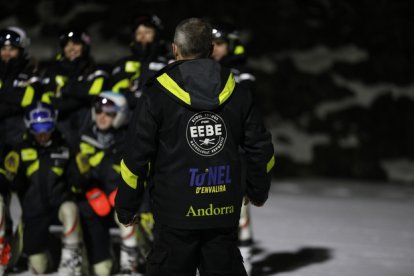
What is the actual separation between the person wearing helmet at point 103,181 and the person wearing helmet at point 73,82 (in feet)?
1.49

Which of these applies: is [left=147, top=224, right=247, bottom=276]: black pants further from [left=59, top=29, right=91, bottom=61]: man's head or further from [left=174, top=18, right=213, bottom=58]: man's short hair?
[left=59, top=29, right=91, bottom=61]: man's head

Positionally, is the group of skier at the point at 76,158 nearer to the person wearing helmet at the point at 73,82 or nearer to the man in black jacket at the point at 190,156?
the person wearing helmet at the point at 73,82

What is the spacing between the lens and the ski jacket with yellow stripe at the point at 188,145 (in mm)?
3666

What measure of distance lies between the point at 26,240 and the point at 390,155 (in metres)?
7.89

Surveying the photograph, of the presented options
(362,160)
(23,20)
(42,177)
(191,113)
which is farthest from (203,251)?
(23,20)

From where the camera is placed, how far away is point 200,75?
12.1 feet

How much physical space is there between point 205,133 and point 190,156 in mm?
139

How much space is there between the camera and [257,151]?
384 centimetres

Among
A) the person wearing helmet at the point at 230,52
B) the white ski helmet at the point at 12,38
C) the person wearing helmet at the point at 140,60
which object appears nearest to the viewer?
the person wearing helmet at the point at 230,52

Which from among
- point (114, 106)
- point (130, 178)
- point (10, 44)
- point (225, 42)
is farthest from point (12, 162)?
point (130, 178)

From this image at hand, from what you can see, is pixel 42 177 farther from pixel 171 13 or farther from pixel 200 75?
A: pixel 171 13

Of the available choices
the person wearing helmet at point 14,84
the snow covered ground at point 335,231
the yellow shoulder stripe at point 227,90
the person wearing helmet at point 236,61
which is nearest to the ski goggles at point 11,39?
the person wearing helmet at point 14,84

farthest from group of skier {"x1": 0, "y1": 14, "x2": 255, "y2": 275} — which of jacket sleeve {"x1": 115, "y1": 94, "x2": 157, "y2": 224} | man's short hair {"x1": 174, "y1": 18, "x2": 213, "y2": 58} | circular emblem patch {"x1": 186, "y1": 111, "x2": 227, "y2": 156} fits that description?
man's short hair {"x1": 174, "y1": 18, "x2": 213, "y2": 58}

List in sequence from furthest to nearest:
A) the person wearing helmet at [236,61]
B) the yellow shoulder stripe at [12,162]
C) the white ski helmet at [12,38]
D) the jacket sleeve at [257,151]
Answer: the white ski helmet at [12,38]
the person wearing helmet at [236,61]
the yellow shoulder stripe at [12,162]
the jacket sleeve at [257,151]
